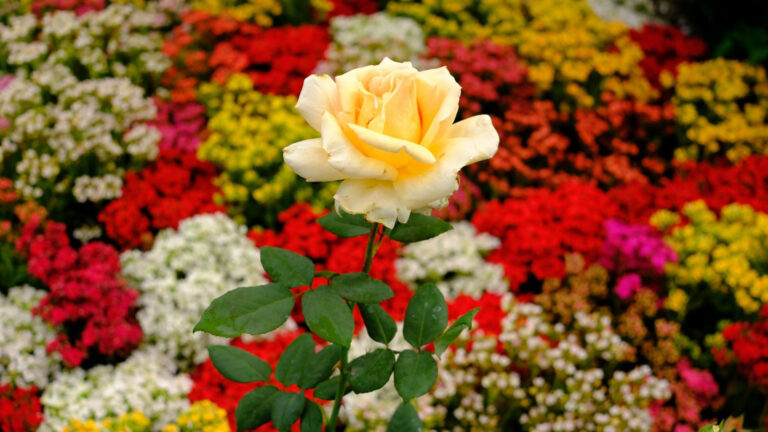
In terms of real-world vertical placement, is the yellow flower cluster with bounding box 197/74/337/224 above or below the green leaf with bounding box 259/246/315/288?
below

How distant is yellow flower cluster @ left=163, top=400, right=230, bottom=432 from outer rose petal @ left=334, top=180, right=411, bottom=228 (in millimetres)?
1151

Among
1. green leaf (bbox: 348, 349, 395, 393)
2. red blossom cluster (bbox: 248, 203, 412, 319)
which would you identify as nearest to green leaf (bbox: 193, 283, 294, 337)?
green leaf (bbox: 348, 349, 395, 393)

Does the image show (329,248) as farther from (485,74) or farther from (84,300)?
(485,74)

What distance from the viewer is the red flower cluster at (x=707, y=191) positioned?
9.16 ft

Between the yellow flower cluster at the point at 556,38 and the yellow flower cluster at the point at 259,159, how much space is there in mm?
1183

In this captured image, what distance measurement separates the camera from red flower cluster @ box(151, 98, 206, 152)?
2961 millimetres

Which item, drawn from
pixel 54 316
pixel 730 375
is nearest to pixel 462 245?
pixel 730 375

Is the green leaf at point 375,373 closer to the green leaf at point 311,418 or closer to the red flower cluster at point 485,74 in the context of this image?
the green leaf at point 311,418

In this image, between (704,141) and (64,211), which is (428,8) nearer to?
(704,141)

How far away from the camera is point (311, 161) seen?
859 millimetres

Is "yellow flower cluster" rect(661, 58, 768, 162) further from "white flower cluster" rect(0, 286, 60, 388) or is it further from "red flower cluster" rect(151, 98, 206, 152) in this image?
"white flower cluster" rect(0, 286, 60, 388)

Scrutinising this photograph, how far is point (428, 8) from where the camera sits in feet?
12.6

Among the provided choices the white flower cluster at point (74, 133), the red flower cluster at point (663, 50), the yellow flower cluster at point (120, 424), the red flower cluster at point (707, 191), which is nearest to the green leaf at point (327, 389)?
the yellow flower cluster at point (120, 424)

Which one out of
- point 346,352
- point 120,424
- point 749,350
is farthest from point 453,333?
point 749,350
